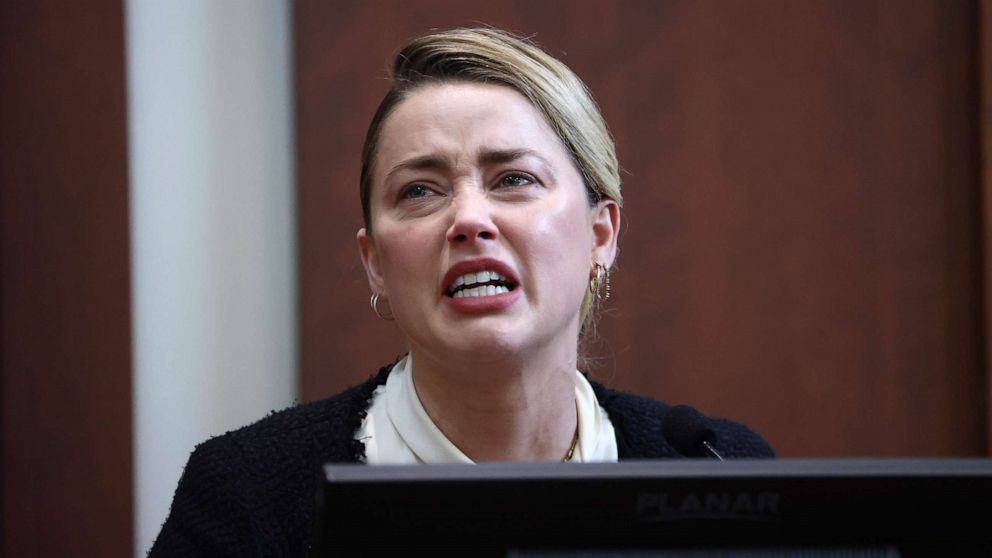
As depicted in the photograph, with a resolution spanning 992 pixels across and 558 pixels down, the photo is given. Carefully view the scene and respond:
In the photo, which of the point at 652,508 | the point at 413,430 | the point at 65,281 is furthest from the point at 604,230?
the point at 65,281

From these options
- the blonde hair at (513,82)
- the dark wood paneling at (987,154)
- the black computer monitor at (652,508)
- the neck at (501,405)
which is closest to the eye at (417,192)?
the blonde hair at (513,82)

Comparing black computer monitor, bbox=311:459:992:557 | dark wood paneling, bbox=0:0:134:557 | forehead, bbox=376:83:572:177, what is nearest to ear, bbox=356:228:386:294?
forehead, bbox=376:83:572:177

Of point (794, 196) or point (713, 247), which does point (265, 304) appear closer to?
point (713, 247)

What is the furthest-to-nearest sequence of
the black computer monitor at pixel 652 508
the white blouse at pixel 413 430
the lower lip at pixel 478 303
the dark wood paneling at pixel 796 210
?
the dark wood paneling at pixel 796 210, the white blouse at pixel 413 430, the lower lip at pixel 478 303, the black computer monitor at pixel 652 508

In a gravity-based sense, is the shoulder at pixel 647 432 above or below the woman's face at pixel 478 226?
below

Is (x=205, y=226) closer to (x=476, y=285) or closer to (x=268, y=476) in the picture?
(x=268, y=476)

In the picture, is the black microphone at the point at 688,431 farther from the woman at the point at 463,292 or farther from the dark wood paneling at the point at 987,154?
the dark wood paneling at the point at 987,154

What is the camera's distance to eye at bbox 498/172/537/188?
1.30 m

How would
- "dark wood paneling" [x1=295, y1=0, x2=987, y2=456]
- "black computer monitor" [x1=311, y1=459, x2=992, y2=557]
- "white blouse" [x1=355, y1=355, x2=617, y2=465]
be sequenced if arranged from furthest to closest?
"dark wood paneling" [x1=295, y1=0, x2=987, y2=456], "white blouse" [x1=355, y1=355, x2=617, y2=465], "black computer monitor" [x1=311, y1=459, x2=992, y2=557]

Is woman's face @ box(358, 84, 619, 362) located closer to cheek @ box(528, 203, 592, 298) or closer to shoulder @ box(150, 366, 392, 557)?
cheek @ box(528, 203, 592, 298)

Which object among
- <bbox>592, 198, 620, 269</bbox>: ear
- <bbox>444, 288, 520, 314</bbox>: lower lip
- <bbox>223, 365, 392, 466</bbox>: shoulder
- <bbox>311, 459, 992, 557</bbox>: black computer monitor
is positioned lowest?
<bbox>311, 459, 992, 557</bbox>: black computer monitor

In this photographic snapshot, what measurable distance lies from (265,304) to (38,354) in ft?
1.52

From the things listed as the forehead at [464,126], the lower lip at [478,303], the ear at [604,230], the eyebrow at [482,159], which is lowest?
the lower lip at [478,303]

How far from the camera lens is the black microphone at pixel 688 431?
101 centimetres
